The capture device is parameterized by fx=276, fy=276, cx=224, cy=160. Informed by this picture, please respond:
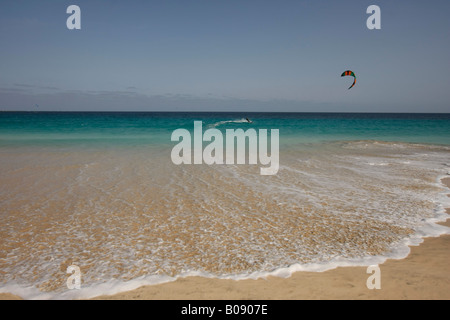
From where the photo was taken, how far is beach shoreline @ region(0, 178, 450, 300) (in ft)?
10.9

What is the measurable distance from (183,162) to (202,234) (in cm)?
724

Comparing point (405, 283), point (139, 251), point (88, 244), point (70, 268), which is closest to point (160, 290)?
point (139, 251)

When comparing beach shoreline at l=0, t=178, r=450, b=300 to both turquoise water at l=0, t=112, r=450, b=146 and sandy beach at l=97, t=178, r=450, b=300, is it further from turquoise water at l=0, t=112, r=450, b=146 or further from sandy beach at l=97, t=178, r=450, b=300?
turquoise water at l=0, t=112, r=450, b=146

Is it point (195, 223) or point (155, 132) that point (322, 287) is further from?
point (155, 132)

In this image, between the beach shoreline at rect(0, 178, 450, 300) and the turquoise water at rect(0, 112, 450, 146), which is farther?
the turquoise water at rect(0, 112, 450, 146)

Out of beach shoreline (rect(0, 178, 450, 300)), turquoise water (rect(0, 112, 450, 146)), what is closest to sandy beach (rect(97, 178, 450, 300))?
beach shoreline (rect(0, 178, 450, 300))

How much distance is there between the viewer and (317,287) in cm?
349

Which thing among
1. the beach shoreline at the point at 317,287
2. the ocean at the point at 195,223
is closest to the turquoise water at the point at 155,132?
the ocean at the point at 195,223

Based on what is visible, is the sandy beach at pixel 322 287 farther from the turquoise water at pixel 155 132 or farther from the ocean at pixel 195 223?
the turquoise water at pixel 155 132

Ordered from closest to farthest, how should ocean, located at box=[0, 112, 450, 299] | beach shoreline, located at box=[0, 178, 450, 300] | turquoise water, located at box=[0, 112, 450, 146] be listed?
beach shoreline, located at box=[0, 178, 450, 300] < ocean, located at box=[0, 112, 450, 299] < turquoise water, located at box=[0, 112, 450, 146]

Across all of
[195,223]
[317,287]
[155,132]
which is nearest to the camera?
[317,287]

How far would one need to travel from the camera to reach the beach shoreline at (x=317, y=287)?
3.31 meters

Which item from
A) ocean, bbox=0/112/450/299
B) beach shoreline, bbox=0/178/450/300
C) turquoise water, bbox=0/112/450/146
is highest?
turquoise water, bbox=0/112/450/146

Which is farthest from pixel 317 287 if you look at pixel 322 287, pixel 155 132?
pixel 155 132
